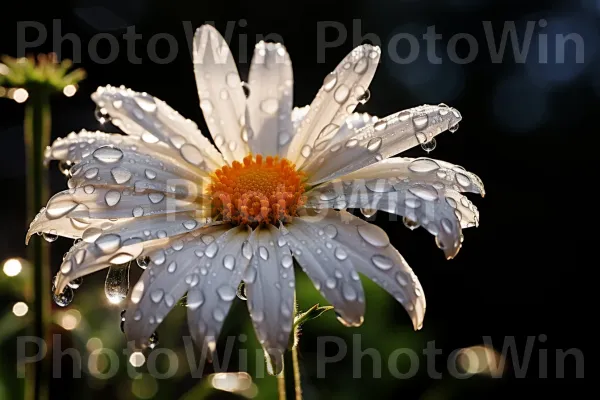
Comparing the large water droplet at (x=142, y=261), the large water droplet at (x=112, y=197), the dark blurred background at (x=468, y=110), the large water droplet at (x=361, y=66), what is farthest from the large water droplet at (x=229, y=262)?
the dark blurred background at (x=468, y=110)

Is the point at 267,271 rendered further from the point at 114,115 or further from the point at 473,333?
the point at 473,333

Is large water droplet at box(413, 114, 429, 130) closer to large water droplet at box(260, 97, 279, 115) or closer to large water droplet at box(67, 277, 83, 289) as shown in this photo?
large water droplet at box(260, 97, 279, 115)

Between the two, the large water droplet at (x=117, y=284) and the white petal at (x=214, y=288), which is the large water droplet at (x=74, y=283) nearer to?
the large water droplet at (x=117, y=284)

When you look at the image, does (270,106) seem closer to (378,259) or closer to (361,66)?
(361,66)

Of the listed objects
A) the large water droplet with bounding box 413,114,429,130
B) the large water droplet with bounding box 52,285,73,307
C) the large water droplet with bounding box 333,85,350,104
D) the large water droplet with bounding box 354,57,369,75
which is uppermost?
the large water droplet with bounding box 354,57,369,75

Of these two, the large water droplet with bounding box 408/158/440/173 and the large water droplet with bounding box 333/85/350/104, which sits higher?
the large water droplet with bounding box 333/85/350/104

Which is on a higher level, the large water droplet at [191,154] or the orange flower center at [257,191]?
the large water droplet at [191,154]

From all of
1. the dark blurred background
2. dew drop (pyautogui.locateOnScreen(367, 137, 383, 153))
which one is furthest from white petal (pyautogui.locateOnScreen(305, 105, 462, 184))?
the dark blurred background
